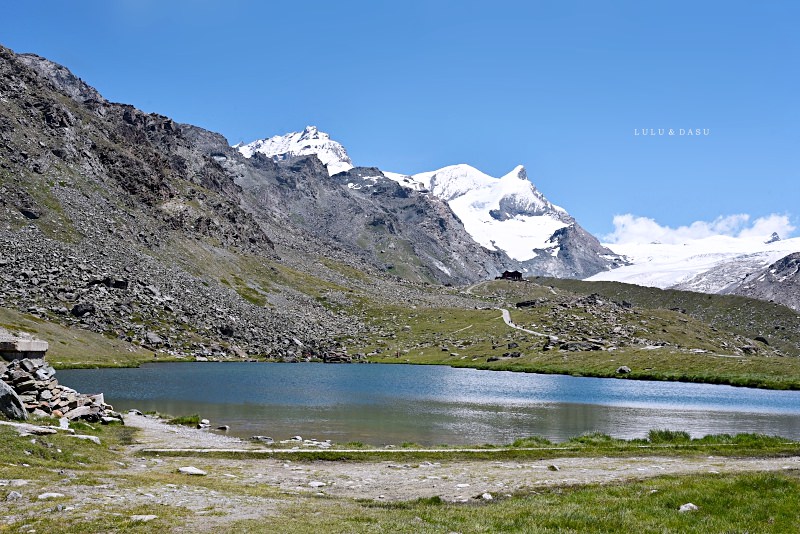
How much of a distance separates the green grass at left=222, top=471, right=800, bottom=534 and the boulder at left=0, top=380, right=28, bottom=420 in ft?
69.7

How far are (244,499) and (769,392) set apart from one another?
12504 cm

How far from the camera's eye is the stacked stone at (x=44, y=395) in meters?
38.2

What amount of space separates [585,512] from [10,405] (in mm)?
30847

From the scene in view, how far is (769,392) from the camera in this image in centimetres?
11681

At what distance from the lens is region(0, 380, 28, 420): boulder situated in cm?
3256

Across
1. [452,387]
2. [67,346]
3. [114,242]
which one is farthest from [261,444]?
[114,242]

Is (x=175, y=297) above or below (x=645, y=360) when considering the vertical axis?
above

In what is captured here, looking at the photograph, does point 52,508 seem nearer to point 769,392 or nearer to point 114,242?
point 769,392

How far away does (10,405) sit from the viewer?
108ft

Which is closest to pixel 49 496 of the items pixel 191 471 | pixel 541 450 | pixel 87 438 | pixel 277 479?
pixel 191 471

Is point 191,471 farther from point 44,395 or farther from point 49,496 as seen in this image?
point 44,395

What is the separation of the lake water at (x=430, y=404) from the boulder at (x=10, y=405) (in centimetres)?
1708

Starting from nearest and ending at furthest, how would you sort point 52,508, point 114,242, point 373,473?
point 52,508 → point 373,473 → point 114,242

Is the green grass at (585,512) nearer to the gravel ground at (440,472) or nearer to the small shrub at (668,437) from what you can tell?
the gravel ground at (440,472)
